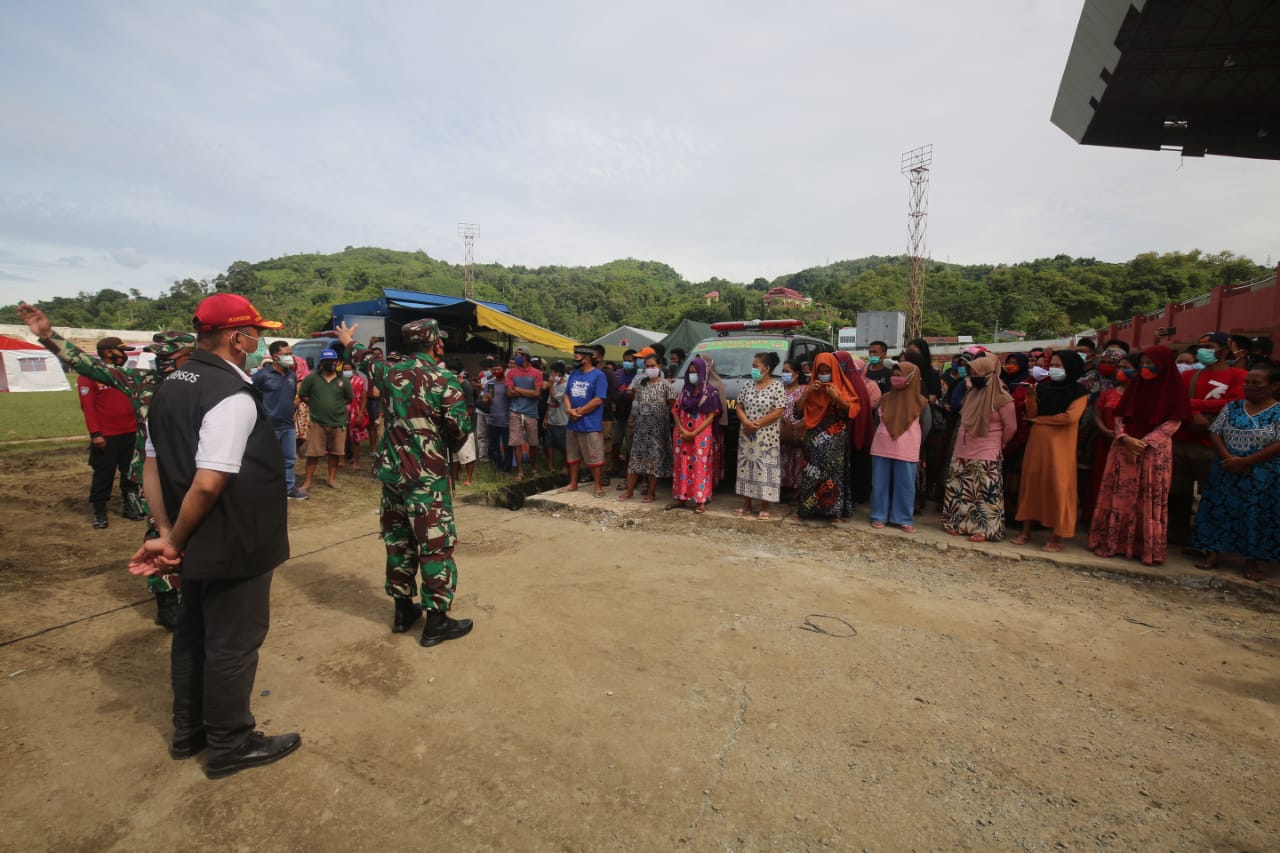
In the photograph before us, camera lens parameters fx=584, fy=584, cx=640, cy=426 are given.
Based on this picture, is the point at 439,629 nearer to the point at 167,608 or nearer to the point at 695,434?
the point at 167,608

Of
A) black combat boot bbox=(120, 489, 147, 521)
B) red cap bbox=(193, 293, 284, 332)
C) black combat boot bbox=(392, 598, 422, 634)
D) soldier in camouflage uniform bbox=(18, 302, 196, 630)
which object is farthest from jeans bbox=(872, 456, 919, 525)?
black combat boot bbox=(120, 489, 147, 521)

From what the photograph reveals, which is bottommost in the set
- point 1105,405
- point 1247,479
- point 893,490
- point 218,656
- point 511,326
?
point 218,656

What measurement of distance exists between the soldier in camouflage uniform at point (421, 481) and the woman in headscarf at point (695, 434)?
318cm

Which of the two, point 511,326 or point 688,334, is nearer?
point 511,326

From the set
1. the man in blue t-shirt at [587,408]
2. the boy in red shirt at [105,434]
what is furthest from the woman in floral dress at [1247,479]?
the boy in red shirt at [105,434]

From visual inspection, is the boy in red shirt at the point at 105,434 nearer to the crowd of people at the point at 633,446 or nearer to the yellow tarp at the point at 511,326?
the crowd of people at the point at 633,446

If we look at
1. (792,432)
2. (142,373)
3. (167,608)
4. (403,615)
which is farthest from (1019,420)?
(142,373)

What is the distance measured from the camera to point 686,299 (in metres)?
76.4

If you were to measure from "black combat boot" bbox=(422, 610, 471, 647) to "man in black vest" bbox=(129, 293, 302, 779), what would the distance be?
3.00 feet

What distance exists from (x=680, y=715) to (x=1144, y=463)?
4.56 metres

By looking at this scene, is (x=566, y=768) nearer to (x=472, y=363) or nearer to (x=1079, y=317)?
(x=472, y=363)

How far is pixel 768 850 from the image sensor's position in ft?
6.25

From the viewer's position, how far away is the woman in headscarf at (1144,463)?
15.3ft

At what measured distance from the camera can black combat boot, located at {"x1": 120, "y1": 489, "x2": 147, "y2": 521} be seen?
4.94 metres
